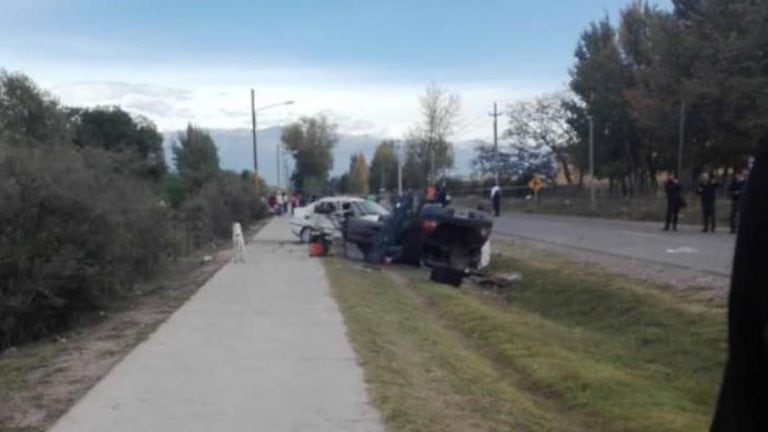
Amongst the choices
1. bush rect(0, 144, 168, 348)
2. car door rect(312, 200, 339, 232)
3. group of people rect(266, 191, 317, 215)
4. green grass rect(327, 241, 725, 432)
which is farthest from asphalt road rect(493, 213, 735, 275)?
group of people rect(266, 191, 317, 215)

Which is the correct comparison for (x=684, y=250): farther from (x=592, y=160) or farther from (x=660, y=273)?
(x=592, y=160)

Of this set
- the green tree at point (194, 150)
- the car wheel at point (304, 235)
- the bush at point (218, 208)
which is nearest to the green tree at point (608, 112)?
the bush at point (218, 208)

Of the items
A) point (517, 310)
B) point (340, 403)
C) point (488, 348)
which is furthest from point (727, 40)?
point (340, 403)

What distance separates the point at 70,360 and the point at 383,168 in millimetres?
99365

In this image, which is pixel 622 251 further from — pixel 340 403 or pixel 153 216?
pixel 340 403

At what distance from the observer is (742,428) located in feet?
5.16

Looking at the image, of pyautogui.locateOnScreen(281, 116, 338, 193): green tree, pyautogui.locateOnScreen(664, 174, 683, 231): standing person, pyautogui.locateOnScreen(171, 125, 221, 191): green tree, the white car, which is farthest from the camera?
pyautogui.locateOnScreen(281, 116, 338, 193): green tree

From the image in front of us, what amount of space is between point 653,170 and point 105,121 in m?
37.6

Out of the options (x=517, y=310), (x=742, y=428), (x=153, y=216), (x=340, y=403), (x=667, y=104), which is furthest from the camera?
(x=667, y=104)

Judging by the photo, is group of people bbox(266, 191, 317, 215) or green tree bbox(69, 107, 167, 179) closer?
group of people bbox(266, 191, 317, 215)

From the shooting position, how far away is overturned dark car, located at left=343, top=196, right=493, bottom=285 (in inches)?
1051

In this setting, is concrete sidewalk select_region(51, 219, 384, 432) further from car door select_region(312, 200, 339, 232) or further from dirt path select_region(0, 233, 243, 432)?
car door select_region(312, 200, 339, 232)

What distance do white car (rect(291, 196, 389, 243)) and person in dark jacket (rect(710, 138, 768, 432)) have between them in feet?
108

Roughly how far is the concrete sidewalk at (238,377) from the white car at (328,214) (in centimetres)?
1803
